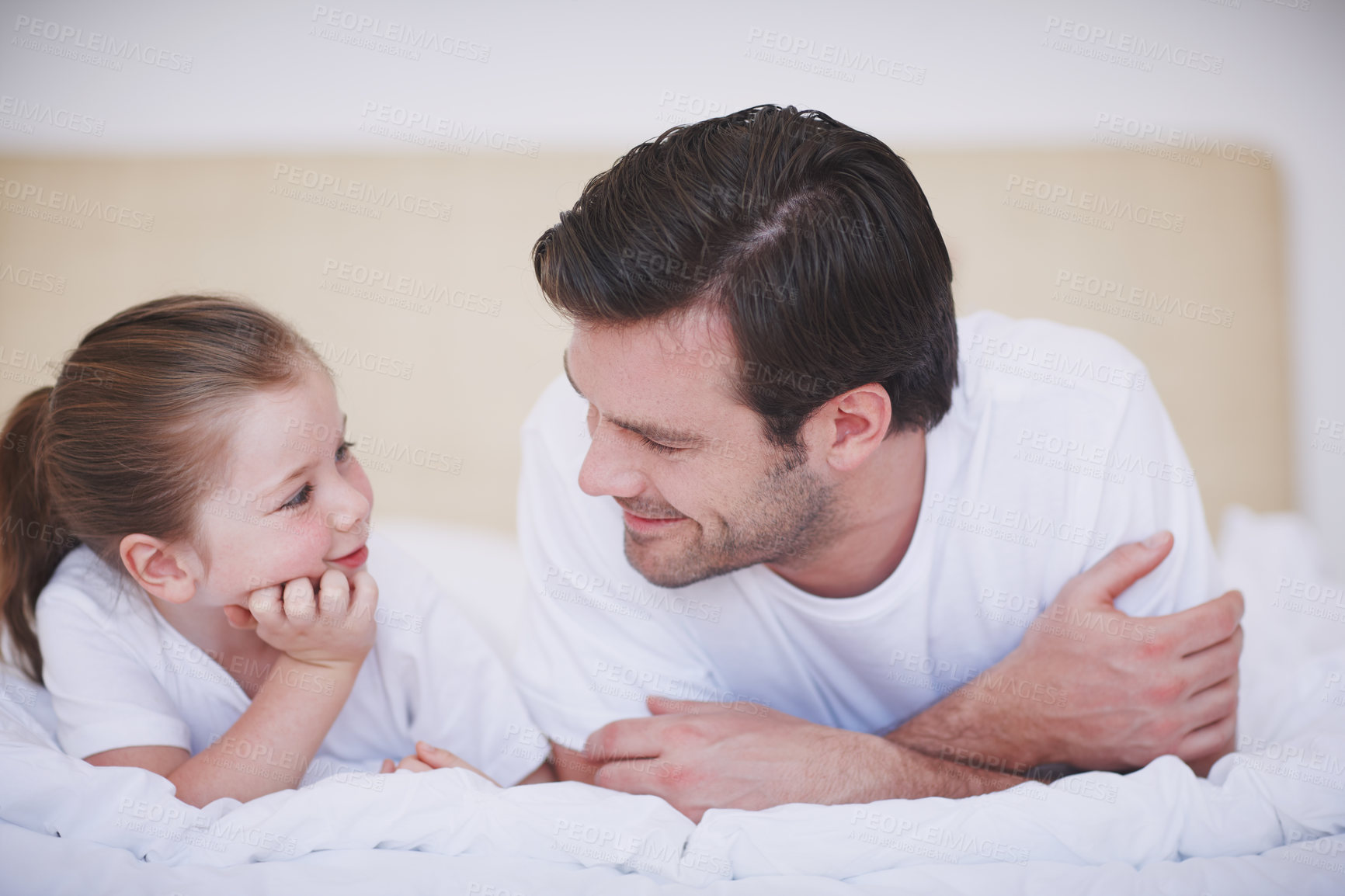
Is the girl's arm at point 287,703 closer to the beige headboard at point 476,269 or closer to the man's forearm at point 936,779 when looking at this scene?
the man's forearm at point 936,779

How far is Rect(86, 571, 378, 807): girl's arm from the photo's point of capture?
136 centimetres

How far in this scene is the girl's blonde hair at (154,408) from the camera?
1382 millimetres

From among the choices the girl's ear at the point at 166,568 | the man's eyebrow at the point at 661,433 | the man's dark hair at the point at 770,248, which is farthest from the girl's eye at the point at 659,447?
the girl's ear at the point at 166,568

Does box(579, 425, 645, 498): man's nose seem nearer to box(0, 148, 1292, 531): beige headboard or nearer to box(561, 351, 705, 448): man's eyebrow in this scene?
box(561, 351, 705, 448): man's eyebrow

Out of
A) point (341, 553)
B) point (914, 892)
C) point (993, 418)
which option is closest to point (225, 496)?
point (341, 553)

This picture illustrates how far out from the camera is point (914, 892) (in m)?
1.09

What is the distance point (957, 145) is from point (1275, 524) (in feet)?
4.58

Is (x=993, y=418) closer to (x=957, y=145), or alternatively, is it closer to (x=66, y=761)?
(x=66, y=761)

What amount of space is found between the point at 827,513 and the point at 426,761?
2.26 feet

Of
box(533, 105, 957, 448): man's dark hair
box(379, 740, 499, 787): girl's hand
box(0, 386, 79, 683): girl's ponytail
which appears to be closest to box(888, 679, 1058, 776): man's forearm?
box(533, 105, 957, 448): man's dark hair

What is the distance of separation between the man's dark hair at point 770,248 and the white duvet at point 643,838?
542 millimetres

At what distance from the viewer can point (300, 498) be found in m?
1.42

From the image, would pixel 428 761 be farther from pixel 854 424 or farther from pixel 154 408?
pixel 854 424

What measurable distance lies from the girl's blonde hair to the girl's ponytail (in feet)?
0.30
